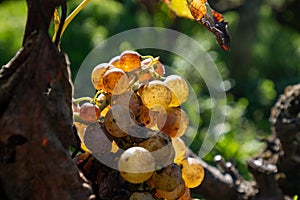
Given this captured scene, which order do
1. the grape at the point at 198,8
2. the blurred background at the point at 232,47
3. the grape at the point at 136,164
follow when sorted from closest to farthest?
1. the grape at the point at 136,164
2. the grape at the point at 198,8
3. the blurred background at the point at 232,47

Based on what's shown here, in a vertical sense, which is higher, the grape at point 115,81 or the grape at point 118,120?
the grape at point 115,81

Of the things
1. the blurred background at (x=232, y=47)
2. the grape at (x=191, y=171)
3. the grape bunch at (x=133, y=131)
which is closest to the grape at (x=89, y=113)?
the grape bunch at (x=133, y=131)

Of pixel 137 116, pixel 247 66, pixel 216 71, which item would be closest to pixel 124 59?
pixel 137 116

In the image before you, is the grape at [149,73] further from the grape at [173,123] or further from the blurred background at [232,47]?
the blurred background at [232,47]

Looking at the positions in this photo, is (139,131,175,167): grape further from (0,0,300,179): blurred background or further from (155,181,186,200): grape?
(0,0,300,179): blurred background

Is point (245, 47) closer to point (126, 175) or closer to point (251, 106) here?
point (251, 106)

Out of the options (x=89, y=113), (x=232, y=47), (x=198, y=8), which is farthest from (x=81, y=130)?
(x=232, y=47)
